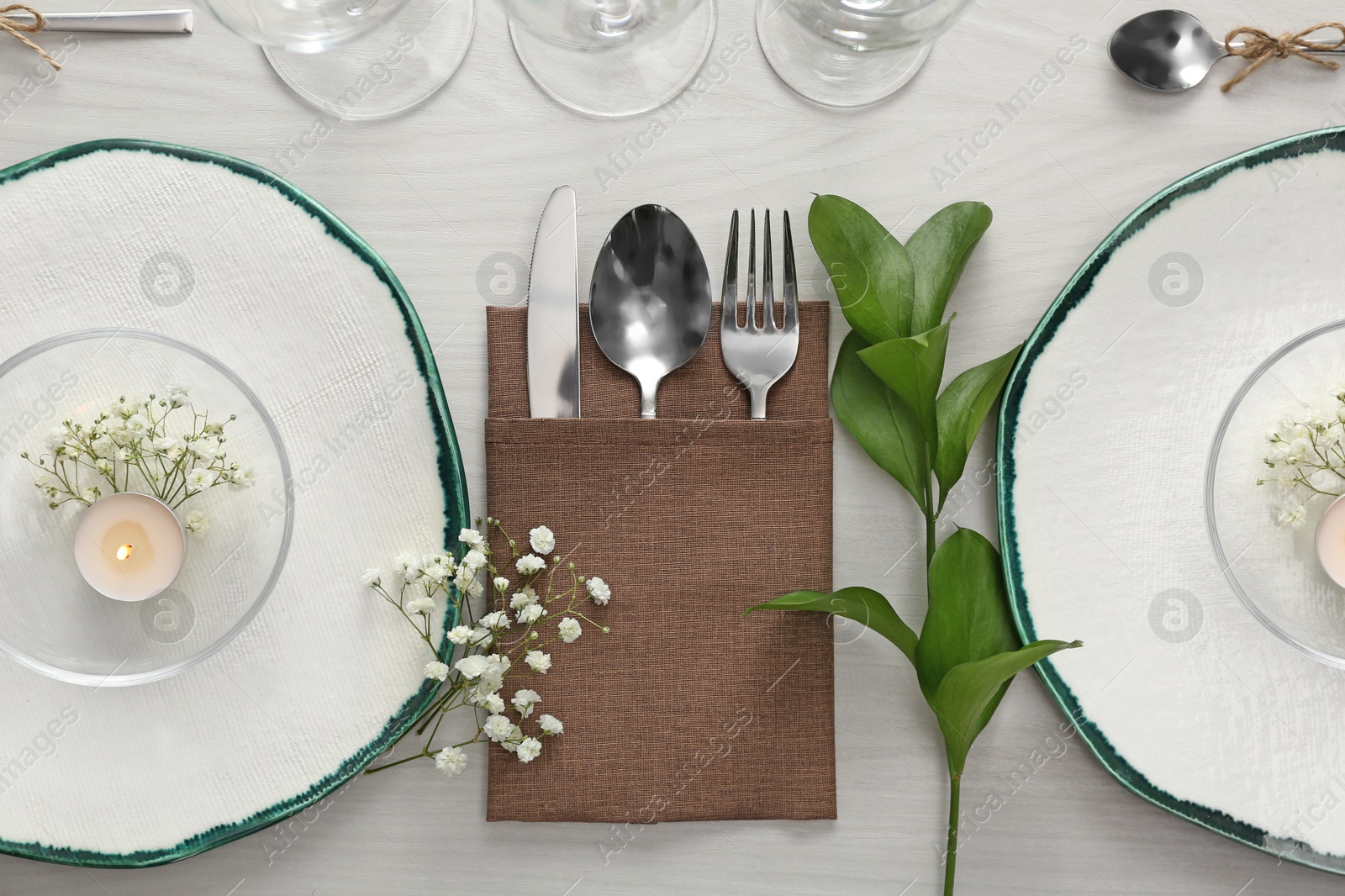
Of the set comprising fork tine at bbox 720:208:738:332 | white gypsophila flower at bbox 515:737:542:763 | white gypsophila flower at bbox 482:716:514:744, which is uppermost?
fork tine at bbox 720:208:738:332

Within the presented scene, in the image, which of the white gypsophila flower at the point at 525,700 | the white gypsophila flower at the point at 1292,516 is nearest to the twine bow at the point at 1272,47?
the white gypsophila flower at the point at 1292,516

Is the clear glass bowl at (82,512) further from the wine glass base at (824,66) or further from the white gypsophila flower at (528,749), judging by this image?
the wine glass base at (824,66)

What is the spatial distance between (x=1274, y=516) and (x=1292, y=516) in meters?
0.01

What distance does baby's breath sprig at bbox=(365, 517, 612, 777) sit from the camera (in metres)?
0.51

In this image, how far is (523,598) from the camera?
1.68 ft

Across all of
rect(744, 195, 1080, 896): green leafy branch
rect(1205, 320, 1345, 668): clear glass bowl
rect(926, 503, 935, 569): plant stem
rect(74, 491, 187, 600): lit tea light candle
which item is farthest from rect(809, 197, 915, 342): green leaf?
rect(74, 491, 187, 600): lit tea light candle

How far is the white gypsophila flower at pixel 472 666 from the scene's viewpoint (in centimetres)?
49

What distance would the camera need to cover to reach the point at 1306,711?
530 mm

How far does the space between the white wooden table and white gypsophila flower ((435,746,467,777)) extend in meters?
0.03

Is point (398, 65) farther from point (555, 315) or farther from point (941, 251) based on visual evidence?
point (941, 251)

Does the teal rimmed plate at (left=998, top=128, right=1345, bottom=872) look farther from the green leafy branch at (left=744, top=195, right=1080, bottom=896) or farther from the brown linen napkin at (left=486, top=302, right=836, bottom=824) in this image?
the brown linen napkin at (left=486, top=302, right=836, bottom=824)

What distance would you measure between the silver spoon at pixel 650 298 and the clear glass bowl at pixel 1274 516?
348 millimetres

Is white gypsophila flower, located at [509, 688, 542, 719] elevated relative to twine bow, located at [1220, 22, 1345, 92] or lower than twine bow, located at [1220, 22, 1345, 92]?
lower

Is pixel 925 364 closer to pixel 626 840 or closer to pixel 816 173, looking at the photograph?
pixel 816 173
